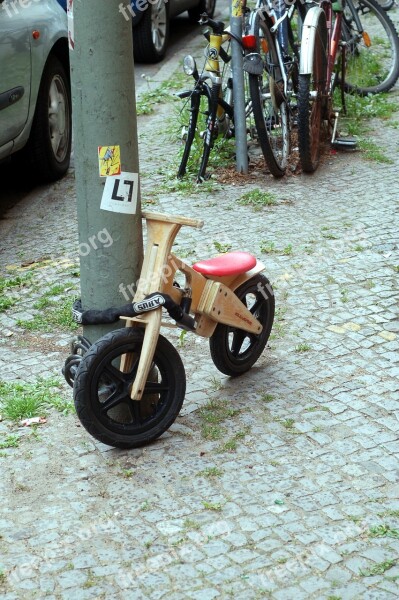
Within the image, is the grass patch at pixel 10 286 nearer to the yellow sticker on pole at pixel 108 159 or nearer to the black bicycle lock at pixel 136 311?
the black bicycle lock at pixel 136 311

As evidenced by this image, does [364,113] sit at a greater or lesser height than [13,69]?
lesser

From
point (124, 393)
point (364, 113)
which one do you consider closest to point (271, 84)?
point (364, 113)

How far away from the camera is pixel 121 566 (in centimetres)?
361

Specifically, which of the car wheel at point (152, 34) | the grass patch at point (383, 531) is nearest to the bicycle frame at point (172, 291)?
the grass patch at point (383, 531)

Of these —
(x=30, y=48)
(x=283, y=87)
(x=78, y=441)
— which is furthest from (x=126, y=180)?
(x=283, y=87)

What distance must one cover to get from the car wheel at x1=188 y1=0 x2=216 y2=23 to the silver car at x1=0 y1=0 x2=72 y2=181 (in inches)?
195

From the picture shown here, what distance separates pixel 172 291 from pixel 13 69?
9.99ft

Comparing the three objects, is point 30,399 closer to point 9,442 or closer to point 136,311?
point 9,442

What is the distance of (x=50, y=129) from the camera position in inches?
301

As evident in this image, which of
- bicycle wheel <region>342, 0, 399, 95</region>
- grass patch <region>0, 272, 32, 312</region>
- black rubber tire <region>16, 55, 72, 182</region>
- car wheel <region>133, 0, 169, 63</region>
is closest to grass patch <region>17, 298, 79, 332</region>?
grass patch <region>0, 272, 32, 312</region>

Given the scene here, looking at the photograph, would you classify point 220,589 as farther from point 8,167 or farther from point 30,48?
point 8,167

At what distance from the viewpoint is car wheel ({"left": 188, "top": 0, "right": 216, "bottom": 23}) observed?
1254 cm

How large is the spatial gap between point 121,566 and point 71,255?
10.5 feet

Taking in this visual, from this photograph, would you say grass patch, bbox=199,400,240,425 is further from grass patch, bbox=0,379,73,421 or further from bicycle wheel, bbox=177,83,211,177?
bicycle wheel, bbox=177,83,211,177
